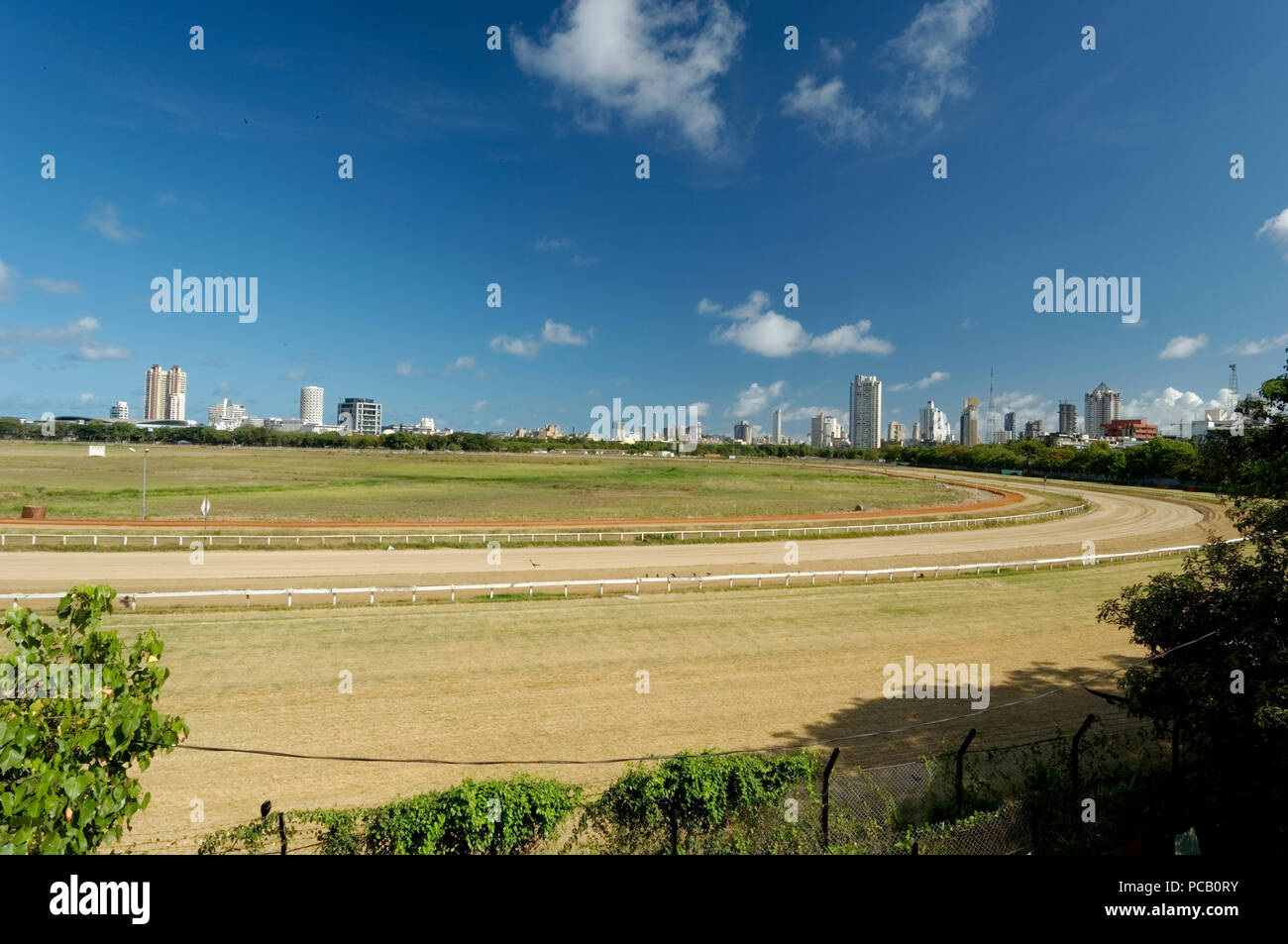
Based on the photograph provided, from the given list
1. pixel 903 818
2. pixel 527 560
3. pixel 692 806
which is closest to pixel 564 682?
pixel 692 806

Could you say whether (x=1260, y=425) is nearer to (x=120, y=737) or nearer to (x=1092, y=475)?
(x=120, y=737)

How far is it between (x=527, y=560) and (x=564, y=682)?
15558 mm

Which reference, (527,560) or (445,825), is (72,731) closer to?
(445,825)

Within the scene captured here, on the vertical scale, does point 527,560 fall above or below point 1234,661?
below

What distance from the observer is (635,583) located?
2423cm

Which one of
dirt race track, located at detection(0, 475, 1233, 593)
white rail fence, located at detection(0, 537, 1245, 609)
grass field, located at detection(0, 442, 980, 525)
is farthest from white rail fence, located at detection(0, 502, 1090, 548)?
white rail fence, located at detection(0, 537, 1245, 609)

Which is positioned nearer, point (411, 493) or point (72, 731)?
point (72, 731)

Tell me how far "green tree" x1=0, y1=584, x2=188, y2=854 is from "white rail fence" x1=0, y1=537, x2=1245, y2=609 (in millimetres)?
17784

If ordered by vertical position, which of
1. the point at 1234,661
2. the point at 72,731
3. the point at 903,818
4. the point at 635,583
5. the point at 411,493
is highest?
the point at 411,493

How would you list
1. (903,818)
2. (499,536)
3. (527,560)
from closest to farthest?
(903,818)
(527,560)
(499,536)

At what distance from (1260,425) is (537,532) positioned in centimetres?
3245

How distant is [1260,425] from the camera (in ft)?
31.2
